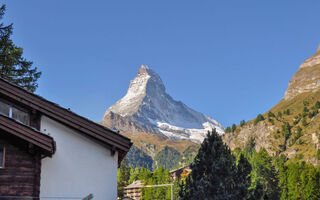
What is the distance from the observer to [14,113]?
55.7ft

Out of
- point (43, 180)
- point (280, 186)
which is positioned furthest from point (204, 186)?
point (280, 186)

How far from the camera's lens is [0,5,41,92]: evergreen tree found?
38.5 m

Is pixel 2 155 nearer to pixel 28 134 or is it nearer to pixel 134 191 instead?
pixel 28 134

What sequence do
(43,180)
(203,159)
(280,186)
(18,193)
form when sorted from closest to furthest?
(18,193) → (43,180) → (203,159) → (280,186)

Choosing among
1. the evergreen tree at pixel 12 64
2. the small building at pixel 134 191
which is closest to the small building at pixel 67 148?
the evergreen tree at pixel 12 64

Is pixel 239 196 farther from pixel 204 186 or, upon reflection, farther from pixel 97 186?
pixel 97 186

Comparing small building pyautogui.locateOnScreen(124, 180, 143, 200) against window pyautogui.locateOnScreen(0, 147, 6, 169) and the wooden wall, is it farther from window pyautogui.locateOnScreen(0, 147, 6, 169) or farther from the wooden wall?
window pyautogui.locateOnScreen(0, 147, 6, 169)

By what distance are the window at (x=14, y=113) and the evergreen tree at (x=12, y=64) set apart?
22179 millimetres

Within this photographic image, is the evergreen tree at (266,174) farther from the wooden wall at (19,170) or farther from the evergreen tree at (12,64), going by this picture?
the wooden wall at (19,170)

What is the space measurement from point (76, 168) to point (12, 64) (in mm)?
26782

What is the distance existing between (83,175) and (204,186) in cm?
527

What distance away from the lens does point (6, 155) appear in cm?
1513

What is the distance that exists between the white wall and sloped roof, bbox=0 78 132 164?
300 millimetres

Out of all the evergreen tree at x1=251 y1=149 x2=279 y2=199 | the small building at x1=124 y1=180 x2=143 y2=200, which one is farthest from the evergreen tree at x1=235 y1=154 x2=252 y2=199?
the evergreen tree at x1=251 y1=149 x2=279 y2=199
